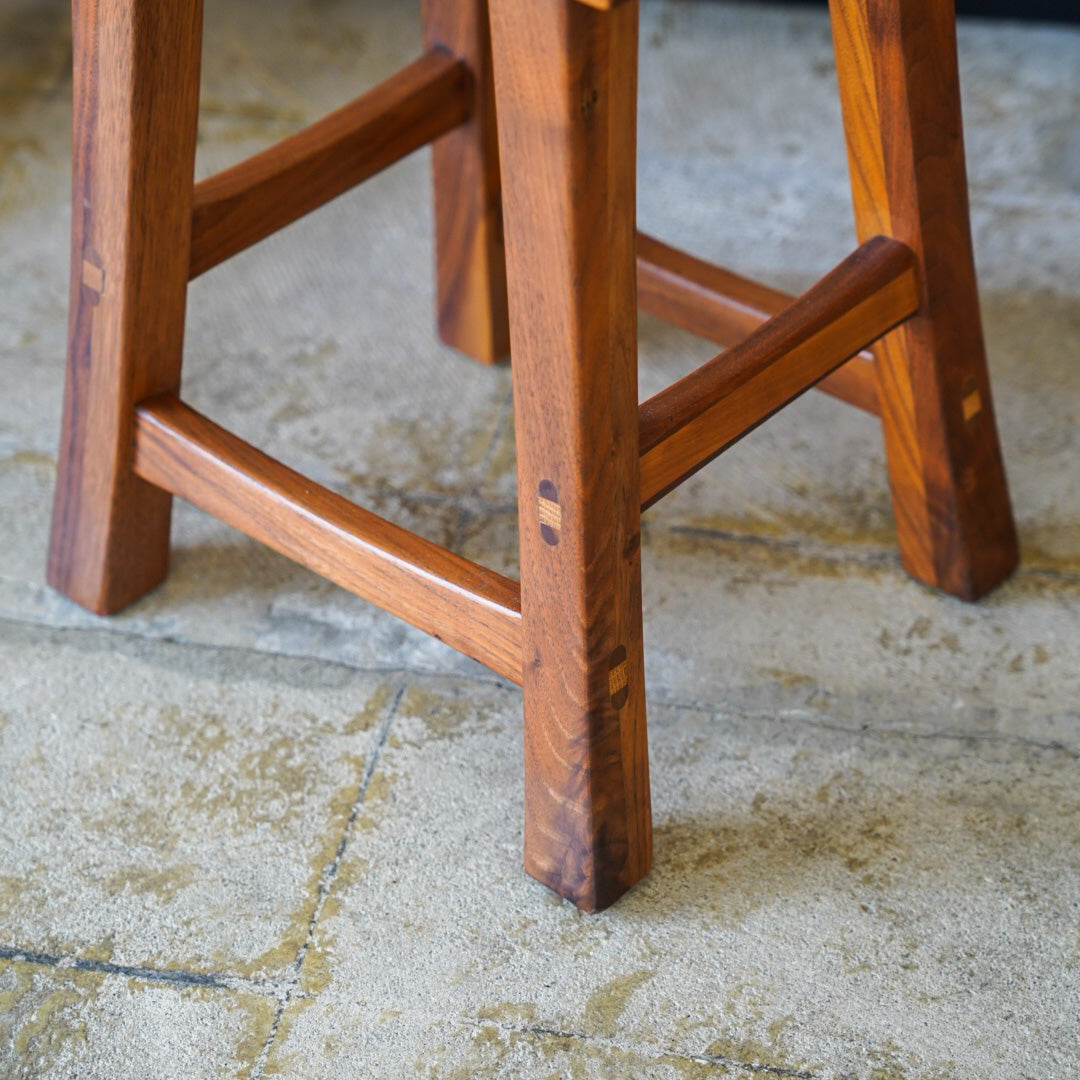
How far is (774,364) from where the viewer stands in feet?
3.38

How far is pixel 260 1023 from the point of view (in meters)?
0.97

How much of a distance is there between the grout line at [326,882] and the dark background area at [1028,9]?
58.6 inches

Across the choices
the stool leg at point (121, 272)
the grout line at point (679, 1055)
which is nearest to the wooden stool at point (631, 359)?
the grout line at point (679, 1055)

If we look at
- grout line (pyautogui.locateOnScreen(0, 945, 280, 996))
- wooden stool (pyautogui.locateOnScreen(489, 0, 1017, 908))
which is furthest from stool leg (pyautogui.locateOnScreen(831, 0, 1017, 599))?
grout line (pyautogui.locateOnScreen(0, 945, 280, 996))

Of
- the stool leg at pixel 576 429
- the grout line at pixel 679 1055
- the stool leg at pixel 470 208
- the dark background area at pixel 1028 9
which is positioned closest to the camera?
the stool leg at pixel 576 429

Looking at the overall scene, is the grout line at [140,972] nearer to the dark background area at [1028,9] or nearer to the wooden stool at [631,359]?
the wooden stool at [631,359]

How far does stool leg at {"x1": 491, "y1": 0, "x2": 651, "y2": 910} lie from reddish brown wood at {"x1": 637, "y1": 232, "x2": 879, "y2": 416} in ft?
1.29

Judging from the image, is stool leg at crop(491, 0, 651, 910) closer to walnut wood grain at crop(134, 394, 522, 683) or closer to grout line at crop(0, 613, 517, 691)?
walnut wood grain at crop(134, 394, 522, 683)

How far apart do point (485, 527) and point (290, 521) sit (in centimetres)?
32

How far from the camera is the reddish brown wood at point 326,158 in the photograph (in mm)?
1170

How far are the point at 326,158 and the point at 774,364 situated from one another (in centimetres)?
45

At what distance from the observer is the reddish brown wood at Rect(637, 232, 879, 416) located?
1.25 metres

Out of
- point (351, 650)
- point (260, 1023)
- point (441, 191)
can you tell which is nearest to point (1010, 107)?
point (441, 191)

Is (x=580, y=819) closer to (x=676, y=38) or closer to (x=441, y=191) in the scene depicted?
(x=441, y=191)
